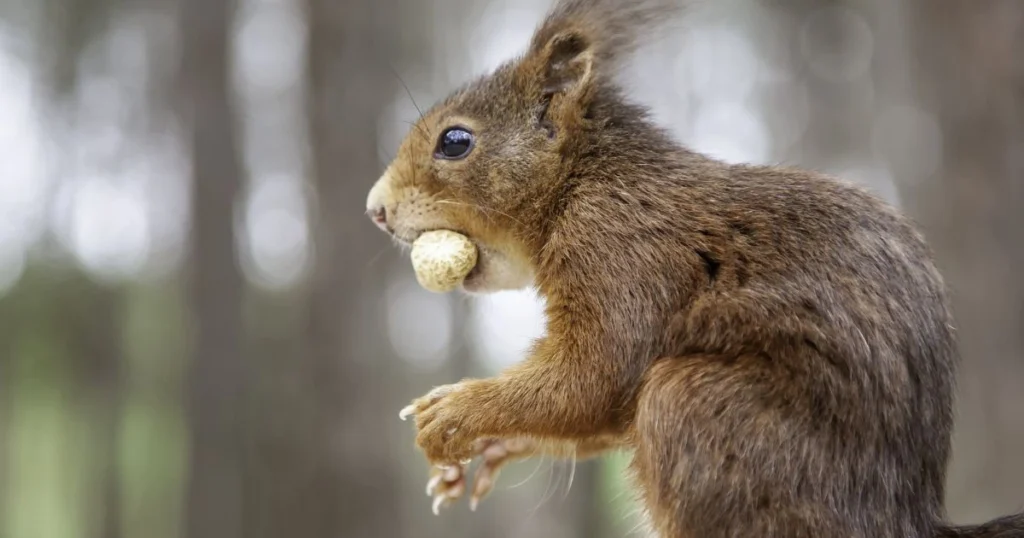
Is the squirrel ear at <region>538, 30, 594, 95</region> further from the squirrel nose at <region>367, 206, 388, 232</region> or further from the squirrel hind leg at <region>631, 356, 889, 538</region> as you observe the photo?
the squirrel hind leg at <region>631, 356, 889, 538</region>

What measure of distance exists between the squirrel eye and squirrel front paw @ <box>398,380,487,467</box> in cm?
59

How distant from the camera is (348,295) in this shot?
363 centimetres

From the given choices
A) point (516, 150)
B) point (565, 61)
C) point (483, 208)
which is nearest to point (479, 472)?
point (483, 208)

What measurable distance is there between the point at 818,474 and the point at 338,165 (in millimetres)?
2596

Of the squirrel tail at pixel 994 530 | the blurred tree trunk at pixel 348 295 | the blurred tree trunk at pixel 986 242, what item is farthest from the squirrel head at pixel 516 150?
the blurred tree trunk at pixel 986 242

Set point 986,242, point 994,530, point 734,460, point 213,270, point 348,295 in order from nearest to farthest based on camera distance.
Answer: point 734,460 < point 994,530 < point 986,242 < point 348,295 < point 213,270

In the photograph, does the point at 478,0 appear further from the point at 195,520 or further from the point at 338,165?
the point at 195,520

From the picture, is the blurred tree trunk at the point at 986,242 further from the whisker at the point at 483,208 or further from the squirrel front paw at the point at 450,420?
the squirrel front paw at the point at 450,420

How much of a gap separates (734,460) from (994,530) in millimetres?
540

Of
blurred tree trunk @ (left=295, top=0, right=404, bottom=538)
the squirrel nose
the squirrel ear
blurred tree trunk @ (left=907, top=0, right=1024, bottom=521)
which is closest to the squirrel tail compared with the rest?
the squirrel ear

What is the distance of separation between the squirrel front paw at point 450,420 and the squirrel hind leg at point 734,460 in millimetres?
378

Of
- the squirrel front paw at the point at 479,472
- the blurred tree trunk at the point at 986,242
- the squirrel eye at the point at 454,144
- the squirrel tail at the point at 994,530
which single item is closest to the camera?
the squirrel tail at the point at 994,530

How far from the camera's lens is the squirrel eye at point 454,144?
215 centimetres

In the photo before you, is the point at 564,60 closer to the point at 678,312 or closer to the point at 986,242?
the point at 678,312
